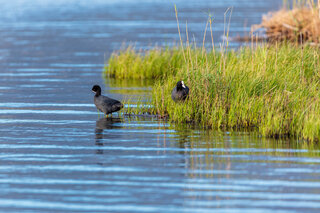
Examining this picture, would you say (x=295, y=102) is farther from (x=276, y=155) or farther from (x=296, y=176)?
(x=296, y=176)

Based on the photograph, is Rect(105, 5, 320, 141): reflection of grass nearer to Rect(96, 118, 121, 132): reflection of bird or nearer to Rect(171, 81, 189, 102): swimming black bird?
Rect(171, 81, 189, 102): swimming black bird

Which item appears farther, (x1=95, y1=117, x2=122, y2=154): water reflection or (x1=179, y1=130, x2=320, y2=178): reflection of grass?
(x1=95, y1=117, x2=122, y2=154): water reflection

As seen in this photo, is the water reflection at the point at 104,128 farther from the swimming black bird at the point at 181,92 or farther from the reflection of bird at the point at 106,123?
the swimming black bird at the point at 181,92

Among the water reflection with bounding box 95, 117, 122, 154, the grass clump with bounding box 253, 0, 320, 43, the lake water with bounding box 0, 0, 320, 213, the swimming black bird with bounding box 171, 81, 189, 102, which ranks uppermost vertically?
the grass clump with bounding box 253, 0, 320, 43

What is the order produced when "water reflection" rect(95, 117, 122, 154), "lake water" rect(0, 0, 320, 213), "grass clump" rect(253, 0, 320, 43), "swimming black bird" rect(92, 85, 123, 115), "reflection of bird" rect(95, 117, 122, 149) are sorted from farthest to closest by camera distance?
"grass clump" rect(253, 0, 320, 43)
"swimming black bird" rect(92, 85, 123, 115)
"reflection of bird" rect(95, 117, 122, 149)
"water reflection" rect(95, 117, 122, 154)
"lake water" rect(0, 0, 320, 213)

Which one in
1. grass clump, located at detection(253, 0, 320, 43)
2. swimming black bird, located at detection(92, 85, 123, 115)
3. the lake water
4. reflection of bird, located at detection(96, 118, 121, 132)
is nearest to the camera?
the lake water

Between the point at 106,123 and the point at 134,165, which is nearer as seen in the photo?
the point at 134,165

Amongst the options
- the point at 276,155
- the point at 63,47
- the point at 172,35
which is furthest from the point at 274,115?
the point at 172,35

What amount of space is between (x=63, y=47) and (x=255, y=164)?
1225 inches

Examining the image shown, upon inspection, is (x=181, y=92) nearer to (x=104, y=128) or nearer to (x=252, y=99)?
(x=252, y=99)

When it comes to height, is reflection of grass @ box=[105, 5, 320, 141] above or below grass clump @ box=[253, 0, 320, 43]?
below

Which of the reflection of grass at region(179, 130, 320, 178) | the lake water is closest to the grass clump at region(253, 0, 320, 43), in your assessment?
the lake water

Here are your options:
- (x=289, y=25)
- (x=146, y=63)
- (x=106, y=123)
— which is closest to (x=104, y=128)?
(x=106, y=123)

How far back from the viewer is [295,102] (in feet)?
45.5
